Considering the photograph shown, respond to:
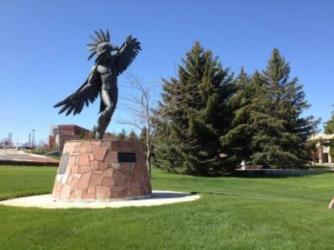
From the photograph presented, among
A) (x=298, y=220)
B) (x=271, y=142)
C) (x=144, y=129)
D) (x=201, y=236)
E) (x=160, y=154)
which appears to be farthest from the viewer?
(x=271, y=142)

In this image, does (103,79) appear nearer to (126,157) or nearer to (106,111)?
(106,111)

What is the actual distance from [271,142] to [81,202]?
37.4 m

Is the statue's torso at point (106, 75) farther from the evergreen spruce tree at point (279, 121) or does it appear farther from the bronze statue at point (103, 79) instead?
the evergreen spruce tree at point (279, 121)

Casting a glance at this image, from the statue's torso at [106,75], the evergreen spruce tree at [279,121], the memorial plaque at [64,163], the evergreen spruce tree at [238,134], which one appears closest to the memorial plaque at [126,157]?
the memorial plaque at [64,163]

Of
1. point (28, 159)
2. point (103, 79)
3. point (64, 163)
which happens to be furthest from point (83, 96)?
point (28, 159)

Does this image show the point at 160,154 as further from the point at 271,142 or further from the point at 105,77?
the point at 105,77

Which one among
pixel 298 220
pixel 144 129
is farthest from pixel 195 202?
pixel 144 129

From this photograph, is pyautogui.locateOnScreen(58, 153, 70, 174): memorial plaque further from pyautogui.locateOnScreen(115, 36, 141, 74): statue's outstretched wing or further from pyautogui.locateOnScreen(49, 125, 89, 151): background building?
pyautogui.locateOnScreen(49, 125, 89, 151): background building

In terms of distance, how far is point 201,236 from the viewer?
791 cm

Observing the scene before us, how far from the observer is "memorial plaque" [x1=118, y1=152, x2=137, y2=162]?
1252 centimetres

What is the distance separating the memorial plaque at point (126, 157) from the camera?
41.1ft

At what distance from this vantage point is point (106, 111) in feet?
43.5

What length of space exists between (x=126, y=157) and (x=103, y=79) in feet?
8.03

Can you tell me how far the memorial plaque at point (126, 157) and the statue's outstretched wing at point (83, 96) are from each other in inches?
91.1
